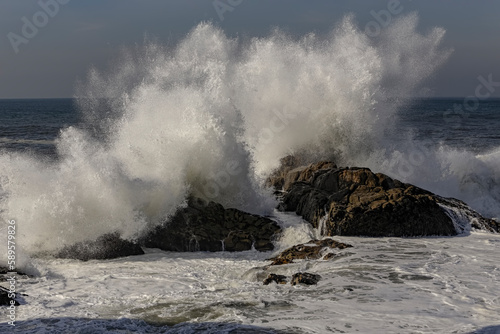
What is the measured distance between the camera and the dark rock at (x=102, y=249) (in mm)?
9039

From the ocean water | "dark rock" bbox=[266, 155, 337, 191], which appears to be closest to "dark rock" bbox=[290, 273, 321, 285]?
the ocean water

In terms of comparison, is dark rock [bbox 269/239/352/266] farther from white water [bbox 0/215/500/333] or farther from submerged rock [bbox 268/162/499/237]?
submerged rock [bbox 268/162/499/237]

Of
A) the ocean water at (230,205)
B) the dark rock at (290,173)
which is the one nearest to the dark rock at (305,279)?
the ocean water at (230,205)

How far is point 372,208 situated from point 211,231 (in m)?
3.01

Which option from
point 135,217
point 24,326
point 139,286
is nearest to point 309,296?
point 139,286

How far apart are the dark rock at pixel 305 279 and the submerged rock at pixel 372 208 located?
8.46 feet

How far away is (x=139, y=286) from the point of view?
7.64m

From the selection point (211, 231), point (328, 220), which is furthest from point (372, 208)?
point (211, 231)

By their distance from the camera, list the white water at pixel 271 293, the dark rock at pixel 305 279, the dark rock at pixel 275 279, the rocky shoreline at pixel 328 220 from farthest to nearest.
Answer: the rocky shoreline at pixel 328 220
the dark rock at pixel 275 279
the dark rock at pixel 305 279
the white water at pixel 271 293

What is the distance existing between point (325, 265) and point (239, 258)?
163 cm

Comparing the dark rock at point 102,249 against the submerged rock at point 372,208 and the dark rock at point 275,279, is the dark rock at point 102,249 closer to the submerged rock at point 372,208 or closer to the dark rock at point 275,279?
the dark rock at point 275,279

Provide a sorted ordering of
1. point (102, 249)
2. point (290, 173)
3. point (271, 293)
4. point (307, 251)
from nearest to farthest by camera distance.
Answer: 1. point (271, 293)
2. point (307, 251)
3. point (102, 249)
4. point (290, 173)

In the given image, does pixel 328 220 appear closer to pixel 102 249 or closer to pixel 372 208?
pixel 372 208

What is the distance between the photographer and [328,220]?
1023 centimetres
